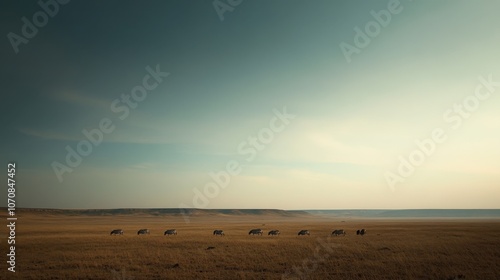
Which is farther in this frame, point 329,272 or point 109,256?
point 109,256

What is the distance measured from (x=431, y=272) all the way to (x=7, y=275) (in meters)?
22.3

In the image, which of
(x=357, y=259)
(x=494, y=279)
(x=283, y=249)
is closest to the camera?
(x=494, y=279)

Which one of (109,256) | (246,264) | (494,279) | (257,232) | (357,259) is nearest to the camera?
(494,279)

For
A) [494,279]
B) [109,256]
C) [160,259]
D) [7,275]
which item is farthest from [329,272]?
[7,275]

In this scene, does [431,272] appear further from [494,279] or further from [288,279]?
[288,279]

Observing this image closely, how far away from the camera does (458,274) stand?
1827 centimetres

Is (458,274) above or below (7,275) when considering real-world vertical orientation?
below

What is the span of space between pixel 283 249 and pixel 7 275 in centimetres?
1793

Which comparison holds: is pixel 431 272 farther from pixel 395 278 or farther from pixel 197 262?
pixel 197 262

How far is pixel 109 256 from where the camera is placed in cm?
→ 2417

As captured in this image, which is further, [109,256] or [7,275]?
[109,256]

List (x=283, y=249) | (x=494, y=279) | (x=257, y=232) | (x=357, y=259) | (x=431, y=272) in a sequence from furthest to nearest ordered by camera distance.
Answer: (x=257, y=232) < (x=283, y=249) < (x=357, y=259) < (x=431, y=272) < (x=494, y=279)

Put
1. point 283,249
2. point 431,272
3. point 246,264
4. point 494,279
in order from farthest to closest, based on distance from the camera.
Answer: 1. point 283,249
2. point 246,264
3. point 431,272
4. point 494,279

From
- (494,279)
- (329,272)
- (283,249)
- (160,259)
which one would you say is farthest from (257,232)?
(494,279)
